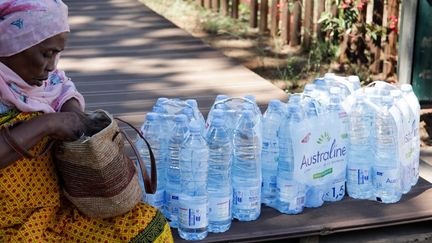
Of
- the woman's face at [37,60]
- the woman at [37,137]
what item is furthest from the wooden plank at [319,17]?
the woman's face at [37,60]

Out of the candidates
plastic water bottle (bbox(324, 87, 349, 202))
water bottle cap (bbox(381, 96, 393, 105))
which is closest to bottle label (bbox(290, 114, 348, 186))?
plastic water bottle (bbox(324, 87, 349, 202))

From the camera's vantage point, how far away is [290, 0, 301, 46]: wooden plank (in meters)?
7.74

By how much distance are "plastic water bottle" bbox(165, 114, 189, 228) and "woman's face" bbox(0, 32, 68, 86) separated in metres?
0.74

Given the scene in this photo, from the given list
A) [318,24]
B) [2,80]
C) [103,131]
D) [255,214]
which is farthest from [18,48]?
[318,24]

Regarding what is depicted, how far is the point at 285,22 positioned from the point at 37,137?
5.33 metres

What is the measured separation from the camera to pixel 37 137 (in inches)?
114

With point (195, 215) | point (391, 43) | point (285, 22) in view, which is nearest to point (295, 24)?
point (285, 22)

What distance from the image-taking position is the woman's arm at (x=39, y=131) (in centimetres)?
286

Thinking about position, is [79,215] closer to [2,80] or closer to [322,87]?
[2,80]

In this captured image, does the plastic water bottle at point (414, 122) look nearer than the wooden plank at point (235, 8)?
Yes

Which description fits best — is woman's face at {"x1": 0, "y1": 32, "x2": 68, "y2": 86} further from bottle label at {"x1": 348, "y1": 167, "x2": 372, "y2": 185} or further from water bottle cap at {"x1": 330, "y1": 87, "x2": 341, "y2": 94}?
bottle label at {"x1": 348, "y1": 167, "x2": 372, "y2": 185}

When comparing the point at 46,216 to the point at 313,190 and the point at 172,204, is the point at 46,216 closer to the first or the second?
the point at 172,204

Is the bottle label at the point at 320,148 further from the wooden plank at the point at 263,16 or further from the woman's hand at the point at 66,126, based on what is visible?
the wooden plank at the point at 263,16

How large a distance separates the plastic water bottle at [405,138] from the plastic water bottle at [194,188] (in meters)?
0.98
